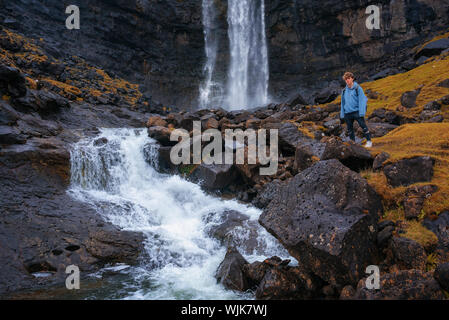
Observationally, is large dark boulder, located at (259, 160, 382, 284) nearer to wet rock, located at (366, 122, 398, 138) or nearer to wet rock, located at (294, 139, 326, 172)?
wet rock, located at (294, 139, 326, 172)

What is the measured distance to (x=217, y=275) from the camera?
6852 mm

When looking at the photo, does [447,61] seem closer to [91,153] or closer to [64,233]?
[91,153]

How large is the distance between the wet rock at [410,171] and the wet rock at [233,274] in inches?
145

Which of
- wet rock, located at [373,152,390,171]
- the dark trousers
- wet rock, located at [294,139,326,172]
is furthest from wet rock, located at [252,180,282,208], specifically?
wet rock, located at [373,152,390,171]

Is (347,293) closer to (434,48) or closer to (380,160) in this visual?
(380,160)

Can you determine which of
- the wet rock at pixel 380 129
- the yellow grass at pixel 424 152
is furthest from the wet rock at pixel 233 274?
the wet rock at pixel 380 129

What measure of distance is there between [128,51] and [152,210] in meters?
31.2

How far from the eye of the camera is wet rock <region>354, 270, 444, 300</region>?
3766mm

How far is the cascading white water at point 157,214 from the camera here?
6930mm

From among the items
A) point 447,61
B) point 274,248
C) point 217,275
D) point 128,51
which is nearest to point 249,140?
point 274,248

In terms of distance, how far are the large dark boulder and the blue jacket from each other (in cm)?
315

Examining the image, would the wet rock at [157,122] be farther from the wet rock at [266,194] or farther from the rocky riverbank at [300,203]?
the wet rock at [266,194]

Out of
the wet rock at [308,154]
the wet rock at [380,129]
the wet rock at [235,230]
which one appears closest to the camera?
the wet rock at [235,230]

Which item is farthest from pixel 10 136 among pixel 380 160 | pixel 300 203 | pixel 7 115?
pixel 380 160
